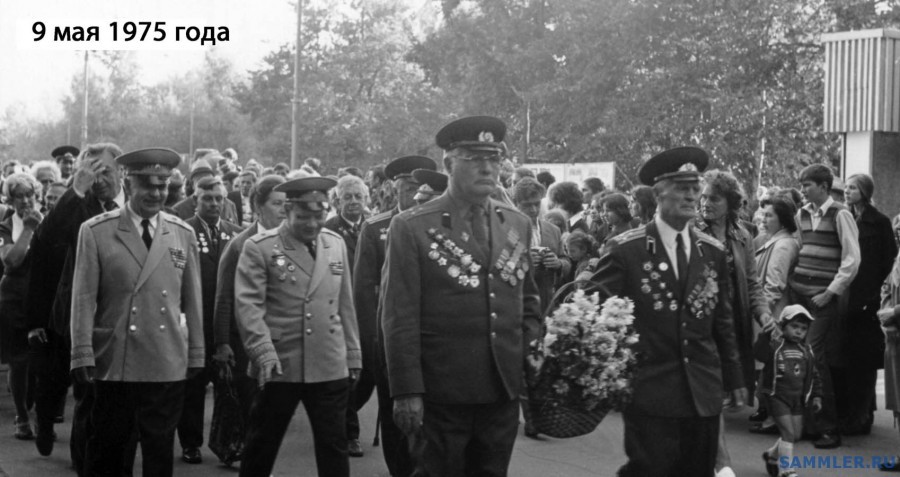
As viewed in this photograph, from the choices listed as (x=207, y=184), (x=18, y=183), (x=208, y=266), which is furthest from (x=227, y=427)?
(x=18, y=183)

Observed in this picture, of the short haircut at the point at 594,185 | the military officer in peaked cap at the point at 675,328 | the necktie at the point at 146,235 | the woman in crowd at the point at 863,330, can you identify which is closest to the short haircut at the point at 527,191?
the woman in crowd at the point at 863,330

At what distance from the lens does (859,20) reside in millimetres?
31641

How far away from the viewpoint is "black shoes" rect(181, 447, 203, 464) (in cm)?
910

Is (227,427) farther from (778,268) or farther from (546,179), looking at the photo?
(546,179)

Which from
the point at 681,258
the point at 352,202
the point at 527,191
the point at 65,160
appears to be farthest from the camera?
the point at 65,160

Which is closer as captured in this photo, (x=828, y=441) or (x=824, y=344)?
(x=828, y=441)

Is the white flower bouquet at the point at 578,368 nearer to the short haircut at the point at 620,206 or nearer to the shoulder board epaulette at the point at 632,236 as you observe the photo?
the shoulder board epaulette at the point at 632,236

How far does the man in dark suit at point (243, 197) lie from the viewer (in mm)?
14543

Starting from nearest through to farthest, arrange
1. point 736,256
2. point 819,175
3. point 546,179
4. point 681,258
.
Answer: point 681,258, point 736,256, point 819,175, point 546,179

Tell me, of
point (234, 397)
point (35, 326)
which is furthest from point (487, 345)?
point (35, 326)

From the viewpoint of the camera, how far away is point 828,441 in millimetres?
9859

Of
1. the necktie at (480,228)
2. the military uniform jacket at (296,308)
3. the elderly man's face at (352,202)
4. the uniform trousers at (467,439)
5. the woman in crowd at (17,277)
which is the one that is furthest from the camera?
the woman in crowd at (17,277)

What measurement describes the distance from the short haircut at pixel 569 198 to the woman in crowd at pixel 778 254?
6.68ft

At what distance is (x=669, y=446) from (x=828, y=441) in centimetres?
438
